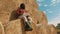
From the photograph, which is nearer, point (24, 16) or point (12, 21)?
point (12, 21)

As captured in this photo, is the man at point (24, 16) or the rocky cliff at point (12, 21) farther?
the man at point (24, 16)

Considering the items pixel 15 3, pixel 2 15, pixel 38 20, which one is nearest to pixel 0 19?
pixel 2 15

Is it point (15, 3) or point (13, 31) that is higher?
point (15, 3)

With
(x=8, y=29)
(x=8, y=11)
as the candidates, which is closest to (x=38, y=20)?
(x=8, y=11)

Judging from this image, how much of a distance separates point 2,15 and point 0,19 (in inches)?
14.9

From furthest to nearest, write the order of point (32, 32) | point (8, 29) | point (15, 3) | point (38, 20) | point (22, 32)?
point (38, 20), point (15, 3), point (32, 32), point (22, 32), point (8, 29)

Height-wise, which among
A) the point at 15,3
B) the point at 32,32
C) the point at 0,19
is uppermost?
the point at 15,3

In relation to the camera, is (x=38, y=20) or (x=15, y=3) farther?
→ (x=38, y=20)

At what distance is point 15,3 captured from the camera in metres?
14.9

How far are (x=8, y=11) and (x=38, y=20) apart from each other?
12.6ft

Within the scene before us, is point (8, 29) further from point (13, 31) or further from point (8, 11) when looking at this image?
point (8, 11)

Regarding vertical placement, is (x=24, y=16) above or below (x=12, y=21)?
above

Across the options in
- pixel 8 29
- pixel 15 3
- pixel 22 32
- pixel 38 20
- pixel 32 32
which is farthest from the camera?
pixel 38 20

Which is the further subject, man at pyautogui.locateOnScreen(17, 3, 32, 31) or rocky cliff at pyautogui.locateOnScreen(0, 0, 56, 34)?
man at pyautogui.locateOnScreen(17, 3, 32, 31)
